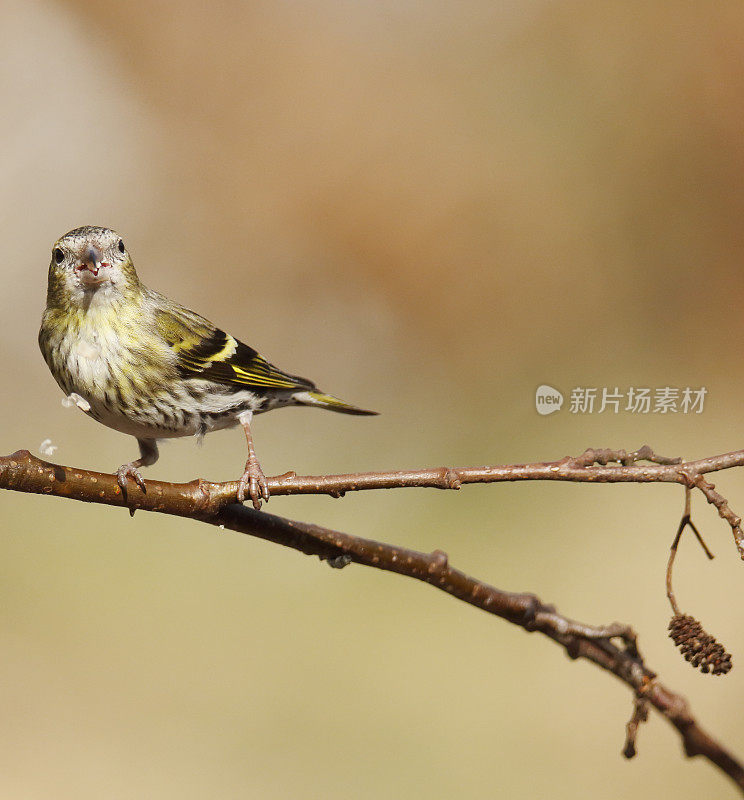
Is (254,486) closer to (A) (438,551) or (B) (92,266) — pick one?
(A) (438,551)

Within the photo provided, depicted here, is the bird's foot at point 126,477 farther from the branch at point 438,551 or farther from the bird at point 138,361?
the bird at point 138,361

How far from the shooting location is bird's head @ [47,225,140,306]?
7.50 ft

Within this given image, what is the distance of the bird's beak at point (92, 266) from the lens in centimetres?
217

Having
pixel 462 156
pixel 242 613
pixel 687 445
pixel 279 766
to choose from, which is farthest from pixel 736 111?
pixel 279 766

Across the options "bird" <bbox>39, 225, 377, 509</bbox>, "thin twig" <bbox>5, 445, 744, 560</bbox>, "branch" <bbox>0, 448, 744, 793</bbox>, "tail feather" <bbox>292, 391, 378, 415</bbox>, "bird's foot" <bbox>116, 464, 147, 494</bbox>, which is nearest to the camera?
"thin twig" <bbox>5, 445, 744, 560</bbox>

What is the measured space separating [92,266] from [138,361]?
578mm

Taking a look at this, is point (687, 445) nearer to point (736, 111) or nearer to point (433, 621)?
point (433, 621)

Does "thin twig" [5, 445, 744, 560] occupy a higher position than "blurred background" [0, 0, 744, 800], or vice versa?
"blurred background" [0, 0, 744, 800]

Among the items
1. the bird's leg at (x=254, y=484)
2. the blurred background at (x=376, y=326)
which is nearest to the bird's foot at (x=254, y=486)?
the bird's leg at (x=254, y=484)

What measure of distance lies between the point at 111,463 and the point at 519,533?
3238 mm

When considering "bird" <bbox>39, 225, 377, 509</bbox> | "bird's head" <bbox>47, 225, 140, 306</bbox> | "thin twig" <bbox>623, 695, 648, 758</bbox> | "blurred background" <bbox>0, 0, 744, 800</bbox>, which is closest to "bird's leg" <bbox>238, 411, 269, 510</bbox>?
"bird" <bbox>39, 225, 377, 509</bbox>

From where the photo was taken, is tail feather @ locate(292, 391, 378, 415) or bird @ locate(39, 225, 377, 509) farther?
tail feather @ locate(292, 391, 378, 415)

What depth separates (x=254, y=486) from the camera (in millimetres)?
2076

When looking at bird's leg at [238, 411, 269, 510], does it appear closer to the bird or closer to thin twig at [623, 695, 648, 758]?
the bird
